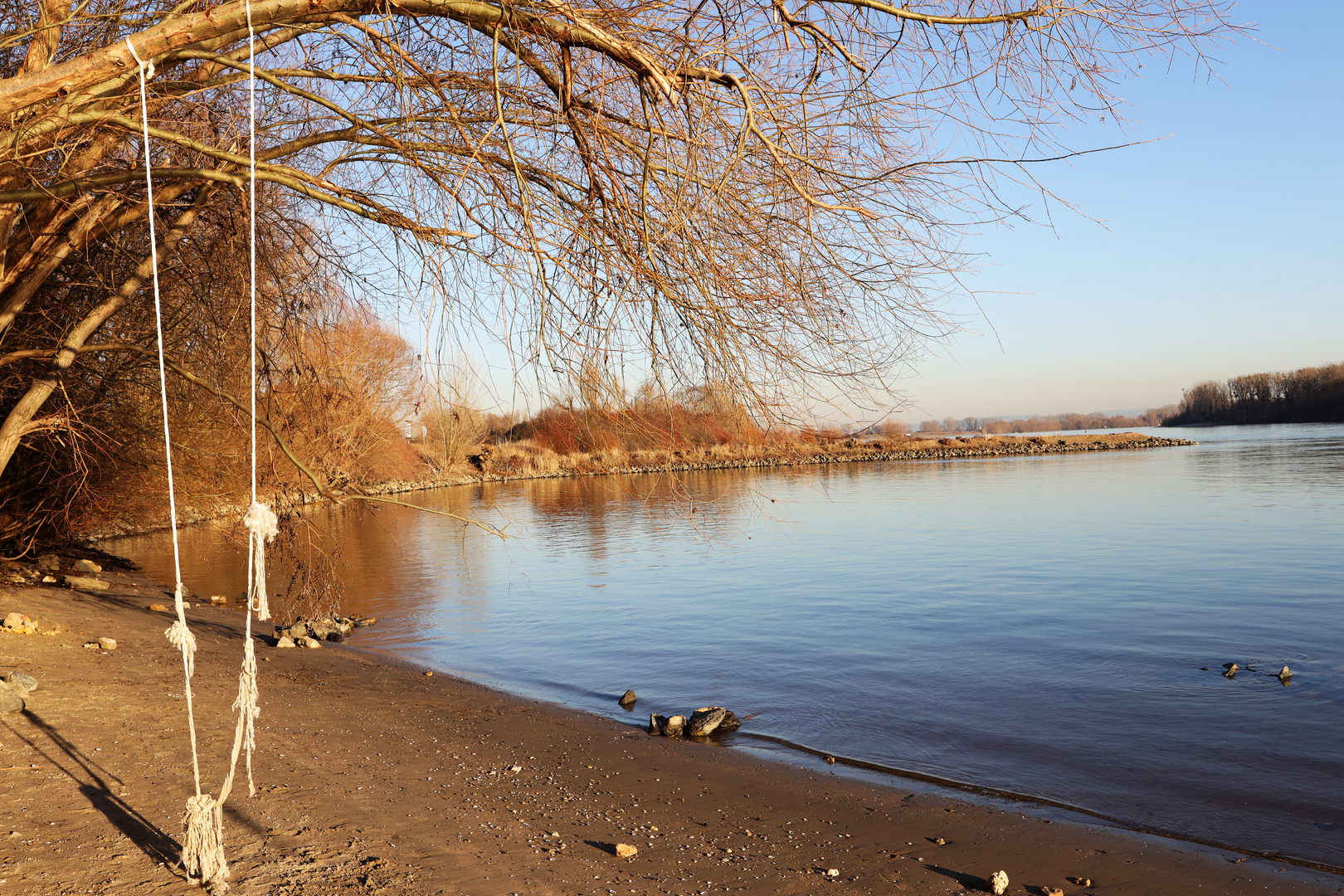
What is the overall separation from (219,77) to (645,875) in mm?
5104

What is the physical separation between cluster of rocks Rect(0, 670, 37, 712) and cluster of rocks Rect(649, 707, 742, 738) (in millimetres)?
4554

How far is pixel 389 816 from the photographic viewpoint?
4.62 meters

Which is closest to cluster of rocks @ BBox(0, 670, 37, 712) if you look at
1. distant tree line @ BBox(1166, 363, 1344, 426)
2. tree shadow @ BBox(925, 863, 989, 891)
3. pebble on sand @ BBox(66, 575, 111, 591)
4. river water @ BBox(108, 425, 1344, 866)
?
river water @ BBox(108, 425, 1344, 866)

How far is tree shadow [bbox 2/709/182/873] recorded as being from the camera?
12.5 ft

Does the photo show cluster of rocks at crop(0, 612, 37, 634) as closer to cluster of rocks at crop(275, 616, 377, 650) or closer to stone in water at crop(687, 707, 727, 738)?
cluster of rocks at crop(275, 616, 377, 650)

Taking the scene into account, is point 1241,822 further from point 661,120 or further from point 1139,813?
point 661,120

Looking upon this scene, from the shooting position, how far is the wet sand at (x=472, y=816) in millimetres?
3875

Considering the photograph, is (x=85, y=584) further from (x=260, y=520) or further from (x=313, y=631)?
(x=260, y=520)

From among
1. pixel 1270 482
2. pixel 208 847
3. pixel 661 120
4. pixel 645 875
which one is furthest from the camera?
pixel 1270 482

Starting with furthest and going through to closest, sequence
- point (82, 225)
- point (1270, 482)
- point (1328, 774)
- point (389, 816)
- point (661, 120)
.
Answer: point (1270, 482)
point (1328, 774)
point (82, 225)
point (389, 816)
point (661, 120)

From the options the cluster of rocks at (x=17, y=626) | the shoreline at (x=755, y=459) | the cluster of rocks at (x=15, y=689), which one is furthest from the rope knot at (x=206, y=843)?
the cluster of rocks at (x=17, y=626)

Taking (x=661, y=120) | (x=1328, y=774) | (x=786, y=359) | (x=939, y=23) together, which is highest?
(x=939, y=23)

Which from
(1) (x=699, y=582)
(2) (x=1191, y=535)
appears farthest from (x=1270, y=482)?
(1) (x=699, y=582)

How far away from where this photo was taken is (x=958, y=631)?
457 inches
